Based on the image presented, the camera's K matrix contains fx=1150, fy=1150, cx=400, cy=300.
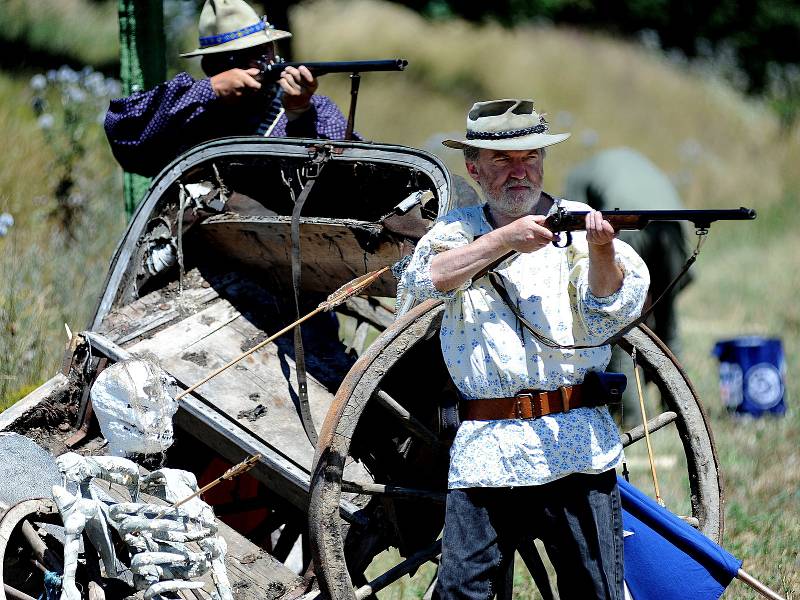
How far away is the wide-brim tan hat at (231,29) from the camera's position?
4.64 m

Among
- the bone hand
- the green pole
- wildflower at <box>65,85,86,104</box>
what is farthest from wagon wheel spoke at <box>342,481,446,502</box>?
wildflower at <box>65,85,86,104</box>

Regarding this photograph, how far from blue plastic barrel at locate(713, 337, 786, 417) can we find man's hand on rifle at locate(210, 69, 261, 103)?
152 inches

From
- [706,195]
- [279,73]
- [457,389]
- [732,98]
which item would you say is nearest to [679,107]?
[732,98]

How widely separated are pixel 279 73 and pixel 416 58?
45.7ft

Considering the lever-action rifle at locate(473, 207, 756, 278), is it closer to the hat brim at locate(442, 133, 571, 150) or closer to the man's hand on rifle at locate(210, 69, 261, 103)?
the hat brim at locate(442, 133, 571, 150)

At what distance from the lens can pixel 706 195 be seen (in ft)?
47.4

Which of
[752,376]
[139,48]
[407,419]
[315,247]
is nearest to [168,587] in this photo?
[407,419]

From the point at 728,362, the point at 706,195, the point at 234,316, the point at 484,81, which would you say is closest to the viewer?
the point at 234,316

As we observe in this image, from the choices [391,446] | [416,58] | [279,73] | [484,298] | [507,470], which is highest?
[279,73]

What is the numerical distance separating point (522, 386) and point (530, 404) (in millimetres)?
53

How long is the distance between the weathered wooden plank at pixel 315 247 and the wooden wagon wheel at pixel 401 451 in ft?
1.37

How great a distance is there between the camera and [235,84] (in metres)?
4.57

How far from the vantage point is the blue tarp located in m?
3.35

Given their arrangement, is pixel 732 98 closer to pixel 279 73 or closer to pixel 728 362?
pixel 728 362
